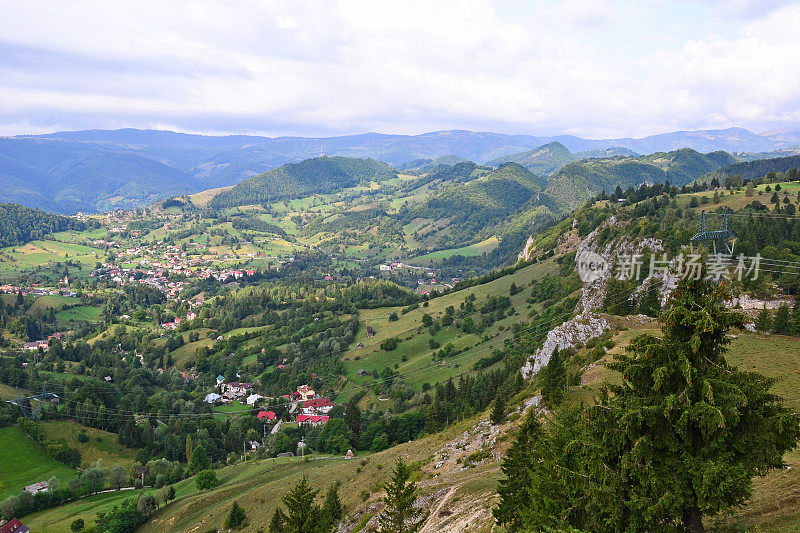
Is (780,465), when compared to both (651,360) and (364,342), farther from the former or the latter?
(364,342)

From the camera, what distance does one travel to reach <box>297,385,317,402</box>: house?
107 m

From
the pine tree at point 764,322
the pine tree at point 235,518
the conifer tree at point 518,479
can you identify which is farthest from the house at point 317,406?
the conifer tree at point 518,479

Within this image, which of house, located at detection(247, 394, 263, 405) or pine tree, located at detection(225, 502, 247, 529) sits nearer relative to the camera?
pine tree, located at detection(225, 502, 247, 529)

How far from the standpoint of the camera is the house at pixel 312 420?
89162 millimetres

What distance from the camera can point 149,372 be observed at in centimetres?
13312

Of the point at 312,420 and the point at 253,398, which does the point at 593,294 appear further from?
the point at 253,398

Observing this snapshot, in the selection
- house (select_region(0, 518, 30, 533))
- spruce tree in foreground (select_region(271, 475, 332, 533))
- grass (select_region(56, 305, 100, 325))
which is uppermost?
spruce tree in foreground (select_region(271, 475, 332, 533))

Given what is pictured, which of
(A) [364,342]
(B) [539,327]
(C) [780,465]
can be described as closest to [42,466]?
(A) [364,342]

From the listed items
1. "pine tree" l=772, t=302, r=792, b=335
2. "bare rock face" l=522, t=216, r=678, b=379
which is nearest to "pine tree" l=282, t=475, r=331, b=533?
"bare rock face" l=522, t=216, r=678, b=379

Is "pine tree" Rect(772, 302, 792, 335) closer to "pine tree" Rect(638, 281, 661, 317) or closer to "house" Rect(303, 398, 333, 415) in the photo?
"pine tree" Rect(638, 281, 661, 317)

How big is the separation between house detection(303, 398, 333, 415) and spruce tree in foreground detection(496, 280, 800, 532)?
90480mm

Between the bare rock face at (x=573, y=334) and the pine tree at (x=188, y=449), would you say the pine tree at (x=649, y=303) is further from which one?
the pine tree at (x=188, y=449)

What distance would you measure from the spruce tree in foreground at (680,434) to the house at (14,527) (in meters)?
77.1

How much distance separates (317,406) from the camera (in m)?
101
